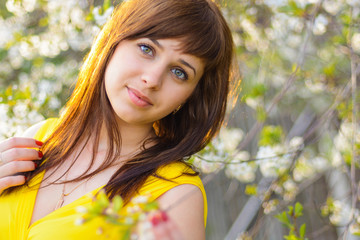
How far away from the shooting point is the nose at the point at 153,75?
1.45 metres

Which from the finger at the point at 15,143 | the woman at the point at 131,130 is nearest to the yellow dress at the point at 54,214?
the woman at the point at 131,130

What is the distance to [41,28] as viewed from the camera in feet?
10.4

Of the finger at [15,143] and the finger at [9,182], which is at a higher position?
the finger at [15,143]

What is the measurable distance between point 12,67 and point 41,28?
0.44 metres

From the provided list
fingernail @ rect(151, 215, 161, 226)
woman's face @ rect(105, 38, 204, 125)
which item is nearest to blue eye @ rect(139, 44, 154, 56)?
woman's face @ rect(105, 38, 204, 125)

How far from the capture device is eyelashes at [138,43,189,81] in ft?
4.88

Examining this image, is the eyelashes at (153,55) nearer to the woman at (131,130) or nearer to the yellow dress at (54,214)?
the woman at (131,130)

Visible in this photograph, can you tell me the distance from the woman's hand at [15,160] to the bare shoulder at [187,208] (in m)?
0.48

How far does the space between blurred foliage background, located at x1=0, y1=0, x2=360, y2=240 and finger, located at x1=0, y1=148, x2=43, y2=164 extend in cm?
56

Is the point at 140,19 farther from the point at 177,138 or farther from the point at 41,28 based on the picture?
the point at 41,28

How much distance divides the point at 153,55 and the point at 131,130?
0.34 meters

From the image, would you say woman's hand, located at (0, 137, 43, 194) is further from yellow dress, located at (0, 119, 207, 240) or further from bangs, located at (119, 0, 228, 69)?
bangs, located at (119, 0, 228, 69)

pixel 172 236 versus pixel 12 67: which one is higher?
pixel 12 67

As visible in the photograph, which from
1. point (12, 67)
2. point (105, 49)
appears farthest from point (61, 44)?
point (105, 49)
